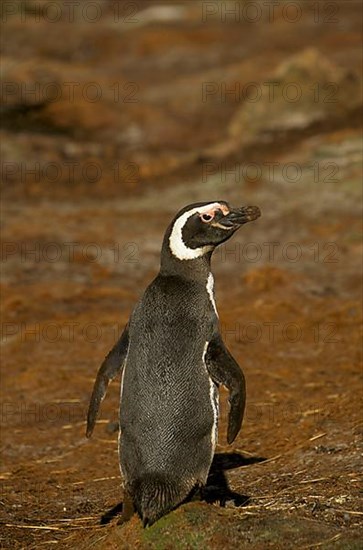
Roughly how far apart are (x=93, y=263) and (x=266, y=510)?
879 centimetres

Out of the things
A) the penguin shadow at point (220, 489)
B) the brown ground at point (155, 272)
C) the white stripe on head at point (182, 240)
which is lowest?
the penguin shadow at point (220, 489)

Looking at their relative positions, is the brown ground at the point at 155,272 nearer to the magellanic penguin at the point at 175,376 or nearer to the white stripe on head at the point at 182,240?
the magellanic penguin at the point at 175,376

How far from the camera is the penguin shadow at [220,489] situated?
7.04 meters

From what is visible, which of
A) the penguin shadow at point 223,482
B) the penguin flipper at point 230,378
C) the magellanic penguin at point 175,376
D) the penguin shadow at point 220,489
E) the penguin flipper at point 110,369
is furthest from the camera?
the penguin shadow at point 223,482

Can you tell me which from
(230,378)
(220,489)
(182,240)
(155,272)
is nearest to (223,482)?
(220,489)

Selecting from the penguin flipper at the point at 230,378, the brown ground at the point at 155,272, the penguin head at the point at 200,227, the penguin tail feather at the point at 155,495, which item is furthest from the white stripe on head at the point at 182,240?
the brown ground at the point at 155,272

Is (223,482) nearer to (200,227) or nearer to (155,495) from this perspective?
(155,495)

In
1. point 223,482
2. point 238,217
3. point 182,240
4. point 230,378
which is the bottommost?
point 223,482

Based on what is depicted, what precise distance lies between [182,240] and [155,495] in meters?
1.61

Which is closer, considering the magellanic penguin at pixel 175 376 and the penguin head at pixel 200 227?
the magellanic penguin at pixel 175 376

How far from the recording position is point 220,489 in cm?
752


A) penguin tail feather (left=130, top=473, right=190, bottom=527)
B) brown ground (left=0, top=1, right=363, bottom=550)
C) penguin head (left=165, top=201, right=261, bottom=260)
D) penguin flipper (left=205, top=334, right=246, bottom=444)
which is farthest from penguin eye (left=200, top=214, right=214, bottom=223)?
brown ground (left=0, top=1, right=363, bottom=550)

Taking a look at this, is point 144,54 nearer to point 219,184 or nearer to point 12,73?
point 12,73

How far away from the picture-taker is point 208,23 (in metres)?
35.7
